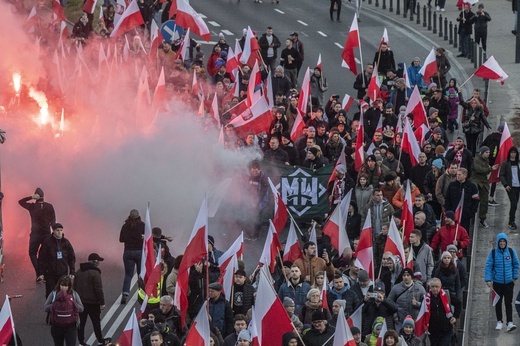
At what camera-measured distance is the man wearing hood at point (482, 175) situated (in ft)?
89.8

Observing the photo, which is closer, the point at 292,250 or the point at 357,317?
the point at 357,317

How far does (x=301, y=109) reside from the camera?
30.8 metres

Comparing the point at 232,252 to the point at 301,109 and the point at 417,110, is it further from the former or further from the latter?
the point at 301,109

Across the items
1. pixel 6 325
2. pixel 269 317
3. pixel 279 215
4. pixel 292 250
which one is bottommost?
pixel 279 215

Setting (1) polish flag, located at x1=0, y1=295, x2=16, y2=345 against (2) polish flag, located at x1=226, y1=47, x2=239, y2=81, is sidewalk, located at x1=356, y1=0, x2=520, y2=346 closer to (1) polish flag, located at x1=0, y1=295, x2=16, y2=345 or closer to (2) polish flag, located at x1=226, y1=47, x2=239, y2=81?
(2) polish flag, located at x1=226, y1=47, x2=239, y2=81

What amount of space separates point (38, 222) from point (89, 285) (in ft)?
9.85

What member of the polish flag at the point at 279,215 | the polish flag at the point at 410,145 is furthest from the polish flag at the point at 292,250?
the polish flag at the point at 410,145

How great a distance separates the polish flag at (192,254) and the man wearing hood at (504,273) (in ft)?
14.7

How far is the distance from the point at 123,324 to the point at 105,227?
14.5 ft

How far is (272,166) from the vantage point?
92.9 ft

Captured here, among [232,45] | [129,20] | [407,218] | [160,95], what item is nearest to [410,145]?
[407,218]

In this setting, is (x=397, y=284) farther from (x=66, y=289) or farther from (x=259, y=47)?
(x=259, y=47)

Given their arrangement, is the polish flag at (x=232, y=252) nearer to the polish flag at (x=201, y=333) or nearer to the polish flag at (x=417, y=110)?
the polish flag at (x=201, y=333)

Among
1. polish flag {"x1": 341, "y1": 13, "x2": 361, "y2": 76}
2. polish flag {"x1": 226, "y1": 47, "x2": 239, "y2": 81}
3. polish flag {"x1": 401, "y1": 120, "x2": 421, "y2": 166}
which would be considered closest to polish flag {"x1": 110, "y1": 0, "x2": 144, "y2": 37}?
polish flag {"x1": 226, "y1": 47, "x2": 239, "y2": 81}
